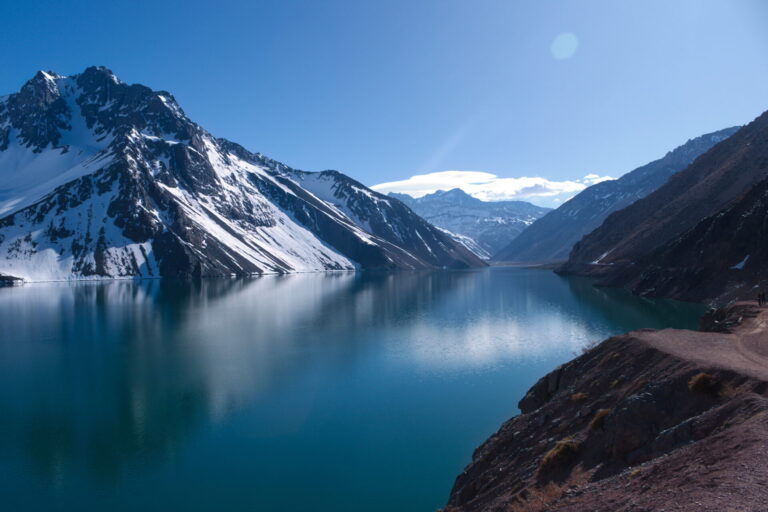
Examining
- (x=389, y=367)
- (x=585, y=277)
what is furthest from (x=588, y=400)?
(x=585, y=277)

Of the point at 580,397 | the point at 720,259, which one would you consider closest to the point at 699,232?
the point at 720,259

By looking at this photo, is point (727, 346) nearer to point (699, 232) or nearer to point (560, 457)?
point (560, 457)

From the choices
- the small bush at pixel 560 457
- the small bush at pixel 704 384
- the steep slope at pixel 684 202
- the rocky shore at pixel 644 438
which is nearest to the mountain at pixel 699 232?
the steep slope at pixel 684 202

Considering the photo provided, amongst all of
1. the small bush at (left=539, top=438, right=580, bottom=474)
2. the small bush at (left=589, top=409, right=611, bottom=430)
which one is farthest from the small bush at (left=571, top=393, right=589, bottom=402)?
the small bush at (left=539, top=438, right=580, bottom=474)

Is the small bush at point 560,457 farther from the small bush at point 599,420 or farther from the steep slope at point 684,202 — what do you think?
the steep slope at point 684,202

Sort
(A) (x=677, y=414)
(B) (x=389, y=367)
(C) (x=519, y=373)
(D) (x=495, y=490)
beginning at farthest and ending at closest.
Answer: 1. (B) (x=389, y=367)
2. (C) (x=519, y=373)
3. (D) (x=495, y=490)
4. (A) (x=677, y=414)

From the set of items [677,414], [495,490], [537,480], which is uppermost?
[677,414]

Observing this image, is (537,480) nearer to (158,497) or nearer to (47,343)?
(158,497)

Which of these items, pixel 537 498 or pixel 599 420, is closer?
pixel 537 498
